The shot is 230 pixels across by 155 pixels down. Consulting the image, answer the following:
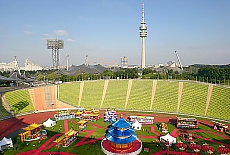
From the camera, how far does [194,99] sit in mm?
45250

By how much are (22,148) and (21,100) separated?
23021mm

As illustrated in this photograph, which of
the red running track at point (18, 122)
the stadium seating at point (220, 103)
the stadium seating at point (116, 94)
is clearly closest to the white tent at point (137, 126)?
the stadium seating at point (116, 94)

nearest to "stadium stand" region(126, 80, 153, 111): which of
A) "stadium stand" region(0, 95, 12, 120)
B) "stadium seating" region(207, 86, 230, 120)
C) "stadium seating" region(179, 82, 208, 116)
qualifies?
"stadium seating" region(179, 82, 208, 116)

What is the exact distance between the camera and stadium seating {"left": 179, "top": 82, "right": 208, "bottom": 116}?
43.3 m

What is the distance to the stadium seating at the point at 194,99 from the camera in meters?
43.3

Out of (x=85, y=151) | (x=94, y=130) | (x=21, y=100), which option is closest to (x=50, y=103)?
(x=21, y=100)

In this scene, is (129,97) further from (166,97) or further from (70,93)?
(70,93)

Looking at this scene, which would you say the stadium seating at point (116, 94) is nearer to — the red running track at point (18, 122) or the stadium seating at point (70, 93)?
the stadium seating at point (70, 93)

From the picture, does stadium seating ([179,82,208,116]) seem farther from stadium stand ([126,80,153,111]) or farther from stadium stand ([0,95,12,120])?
stadium stand ([0,95,12,120])

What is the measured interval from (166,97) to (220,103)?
11729 mm

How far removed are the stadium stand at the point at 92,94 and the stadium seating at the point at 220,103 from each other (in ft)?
86.3

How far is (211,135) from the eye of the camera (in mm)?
31828

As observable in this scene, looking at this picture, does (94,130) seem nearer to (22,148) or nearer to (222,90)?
(22,148)

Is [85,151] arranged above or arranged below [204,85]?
below
